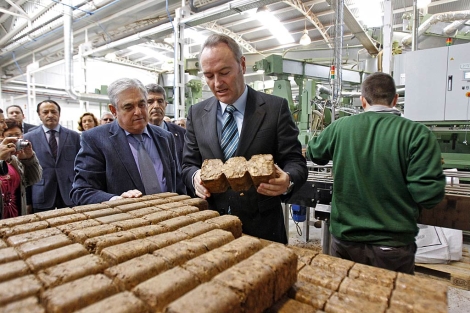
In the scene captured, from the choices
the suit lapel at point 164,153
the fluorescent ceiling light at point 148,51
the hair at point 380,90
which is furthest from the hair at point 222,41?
the fluorescent ceiling light at point 148,51

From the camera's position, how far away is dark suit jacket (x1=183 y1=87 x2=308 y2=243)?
1.83 metres

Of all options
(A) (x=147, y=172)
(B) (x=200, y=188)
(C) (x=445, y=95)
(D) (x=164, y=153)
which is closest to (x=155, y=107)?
(D) (x=164, y=153)

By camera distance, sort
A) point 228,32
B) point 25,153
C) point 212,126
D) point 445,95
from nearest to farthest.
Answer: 1. point 212,126
2. point 25,153
3. point 445,95
4. point 228,32

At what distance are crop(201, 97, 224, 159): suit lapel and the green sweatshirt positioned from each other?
939mm

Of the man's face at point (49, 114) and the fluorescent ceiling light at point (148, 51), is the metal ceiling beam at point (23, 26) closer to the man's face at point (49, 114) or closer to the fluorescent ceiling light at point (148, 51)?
the fluorescent ceiling light at point (148, 51)

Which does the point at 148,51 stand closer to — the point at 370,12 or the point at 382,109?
the point at 370,12

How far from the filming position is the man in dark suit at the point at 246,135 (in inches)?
A: 68.7

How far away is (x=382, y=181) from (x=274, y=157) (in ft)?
2.47

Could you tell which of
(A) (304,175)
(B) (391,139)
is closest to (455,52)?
(B) (391,139)

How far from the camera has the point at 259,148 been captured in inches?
72.0

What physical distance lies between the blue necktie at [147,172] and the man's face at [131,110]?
0.12 metres

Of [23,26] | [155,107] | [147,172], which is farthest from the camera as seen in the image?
[23,26]

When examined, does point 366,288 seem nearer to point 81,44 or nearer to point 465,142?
point 465,142

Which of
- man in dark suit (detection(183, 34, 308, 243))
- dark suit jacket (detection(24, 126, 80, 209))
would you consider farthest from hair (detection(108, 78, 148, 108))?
dark suit jacket (detection(24, 126, 80, 209))
